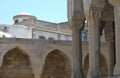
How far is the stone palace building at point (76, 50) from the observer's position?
1473 cm

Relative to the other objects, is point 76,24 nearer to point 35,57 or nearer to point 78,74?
point 78,74

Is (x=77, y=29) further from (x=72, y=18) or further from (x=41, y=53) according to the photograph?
(x=41, y=53)

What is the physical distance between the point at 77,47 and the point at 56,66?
1180cm

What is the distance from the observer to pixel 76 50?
56.0 ft

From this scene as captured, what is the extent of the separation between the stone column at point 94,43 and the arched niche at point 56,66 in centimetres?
1372

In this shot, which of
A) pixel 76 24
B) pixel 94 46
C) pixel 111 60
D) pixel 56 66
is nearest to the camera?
pixel 94 46

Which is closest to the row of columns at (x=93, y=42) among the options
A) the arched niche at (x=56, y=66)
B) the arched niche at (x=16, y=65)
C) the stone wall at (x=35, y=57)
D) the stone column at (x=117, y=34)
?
the stone column at (x=117, y=34)

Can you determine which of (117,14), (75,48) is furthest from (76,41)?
(117,14)

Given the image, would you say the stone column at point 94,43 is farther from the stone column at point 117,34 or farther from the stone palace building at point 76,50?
the stone column at point 117,34

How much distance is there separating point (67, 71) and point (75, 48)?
38.2 ft

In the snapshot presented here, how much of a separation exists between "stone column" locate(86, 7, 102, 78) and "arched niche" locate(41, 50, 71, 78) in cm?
1372

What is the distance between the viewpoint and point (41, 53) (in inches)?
1095

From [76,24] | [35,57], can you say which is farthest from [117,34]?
[35,57]

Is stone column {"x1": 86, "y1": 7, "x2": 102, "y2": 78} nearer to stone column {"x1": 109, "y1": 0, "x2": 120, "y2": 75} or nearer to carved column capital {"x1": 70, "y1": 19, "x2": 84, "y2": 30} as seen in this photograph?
carved column capital {"x1": 70, "y1": 19, "x2": 84, "y2": 30}
